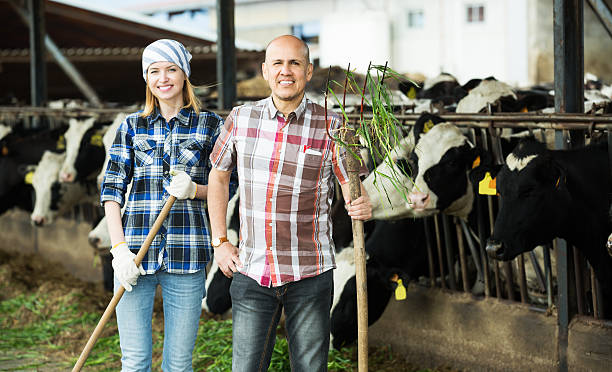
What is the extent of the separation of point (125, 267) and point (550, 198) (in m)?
2.09

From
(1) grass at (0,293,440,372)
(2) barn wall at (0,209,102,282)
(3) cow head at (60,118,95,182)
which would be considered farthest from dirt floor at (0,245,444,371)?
(3) cow head at (60,118,95,182)

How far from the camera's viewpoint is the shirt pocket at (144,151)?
2.91 meters

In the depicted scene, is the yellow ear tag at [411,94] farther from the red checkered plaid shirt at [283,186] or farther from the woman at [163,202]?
the red checkered plaid shirt at [283,186]

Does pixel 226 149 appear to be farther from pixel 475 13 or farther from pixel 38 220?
pixel 475 13

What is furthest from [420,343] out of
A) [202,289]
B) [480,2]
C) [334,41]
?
[334,41]

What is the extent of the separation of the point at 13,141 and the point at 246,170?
5.58m

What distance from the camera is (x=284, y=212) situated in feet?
8.32

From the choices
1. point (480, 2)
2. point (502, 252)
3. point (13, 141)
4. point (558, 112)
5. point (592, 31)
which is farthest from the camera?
point (480, 2)

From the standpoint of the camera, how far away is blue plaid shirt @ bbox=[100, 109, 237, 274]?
2.88m

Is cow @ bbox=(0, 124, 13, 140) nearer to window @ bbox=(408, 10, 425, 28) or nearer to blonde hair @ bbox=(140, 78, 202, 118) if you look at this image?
blonde hair @ bbox=(140, 78, 202, 118)

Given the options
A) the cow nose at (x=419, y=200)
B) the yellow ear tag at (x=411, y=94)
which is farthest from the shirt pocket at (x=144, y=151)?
the yellow ear tag at (x=411, y=94)

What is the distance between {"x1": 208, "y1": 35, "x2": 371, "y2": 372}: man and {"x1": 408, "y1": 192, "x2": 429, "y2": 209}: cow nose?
1.58 m

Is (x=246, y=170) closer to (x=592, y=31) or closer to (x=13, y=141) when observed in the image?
(x=13, y=141)

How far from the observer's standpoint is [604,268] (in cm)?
379
